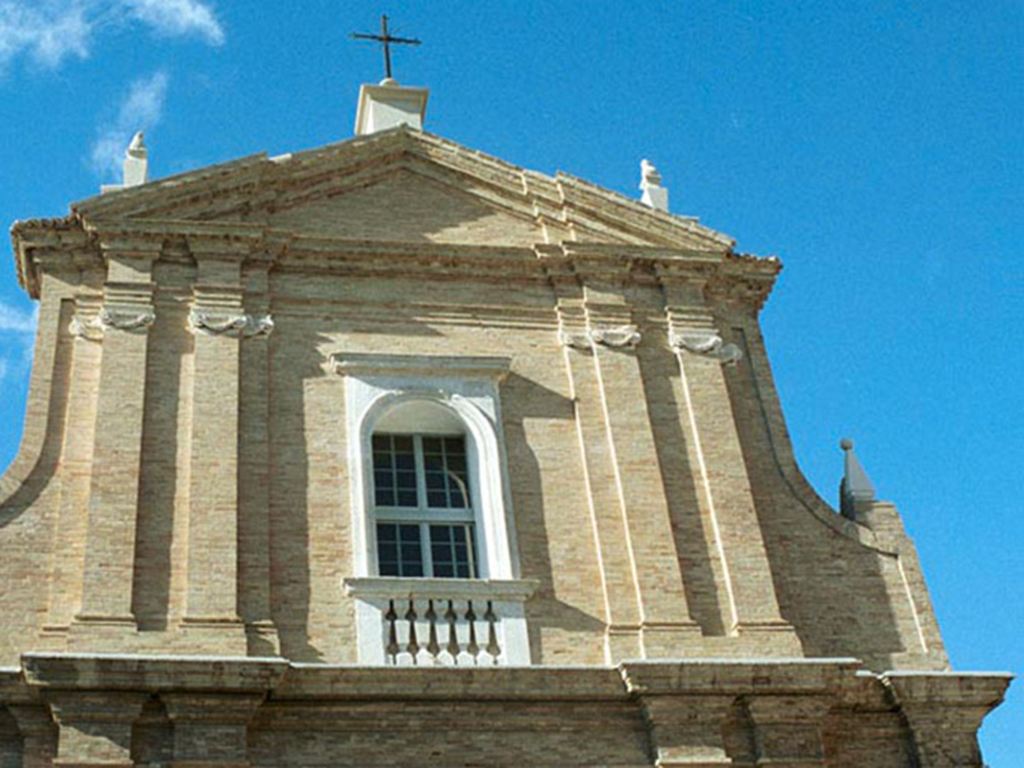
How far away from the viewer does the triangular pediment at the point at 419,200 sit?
1706 cm

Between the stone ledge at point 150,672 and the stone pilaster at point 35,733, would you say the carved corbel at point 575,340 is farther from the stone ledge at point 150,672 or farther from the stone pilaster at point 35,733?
the stone pilaster at point 35,733

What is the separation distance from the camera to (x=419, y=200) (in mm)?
17922

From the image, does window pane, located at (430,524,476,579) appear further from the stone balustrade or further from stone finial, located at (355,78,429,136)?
stone finial, located at (355,78,429,136)

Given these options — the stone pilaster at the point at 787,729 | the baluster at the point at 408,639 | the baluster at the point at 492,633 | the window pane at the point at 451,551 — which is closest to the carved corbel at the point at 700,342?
the window pane at the point at 451,551

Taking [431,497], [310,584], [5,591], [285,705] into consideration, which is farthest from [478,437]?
[5,591]

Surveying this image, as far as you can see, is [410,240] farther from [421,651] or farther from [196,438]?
[421,651]

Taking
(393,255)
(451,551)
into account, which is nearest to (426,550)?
(451,551)

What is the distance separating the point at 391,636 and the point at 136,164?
7.09 meters

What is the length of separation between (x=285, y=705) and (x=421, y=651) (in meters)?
1.42

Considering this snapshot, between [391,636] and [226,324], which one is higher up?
[226,324]

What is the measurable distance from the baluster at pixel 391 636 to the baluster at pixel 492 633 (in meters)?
0.89

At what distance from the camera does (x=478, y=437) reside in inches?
612

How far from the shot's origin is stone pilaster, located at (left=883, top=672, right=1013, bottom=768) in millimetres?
14258

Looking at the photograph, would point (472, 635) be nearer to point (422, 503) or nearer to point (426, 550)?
point (426, 550)
